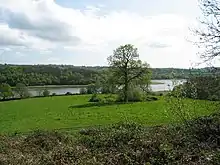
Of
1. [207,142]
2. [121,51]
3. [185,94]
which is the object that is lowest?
[207,142]

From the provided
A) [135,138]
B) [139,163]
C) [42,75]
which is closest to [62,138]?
[135,138]

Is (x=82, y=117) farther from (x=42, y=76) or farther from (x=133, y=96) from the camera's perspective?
(x=42, y=76)

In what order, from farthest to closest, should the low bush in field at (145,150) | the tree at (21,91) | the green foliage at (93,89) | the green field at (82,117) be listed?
1. the tree at (21,91)
2. the green foliage at (93,89)
3. the green field at (82,117)
4. the low bush in field at (145,150)

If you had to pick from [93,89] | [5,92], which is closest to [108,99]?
[93,89]

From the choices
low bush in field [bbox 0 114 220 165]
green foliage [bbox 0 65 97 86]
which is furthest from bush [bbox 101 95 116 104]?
low bush in field [bbox 0 114 220 165]

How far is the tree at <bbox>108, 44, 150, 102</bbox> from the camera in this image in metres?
63.7

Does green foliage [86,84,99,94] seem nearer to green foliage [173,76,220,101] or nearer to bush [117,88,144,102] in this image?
bush [117,88,144,102]

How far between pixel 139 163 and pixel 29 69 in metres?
129

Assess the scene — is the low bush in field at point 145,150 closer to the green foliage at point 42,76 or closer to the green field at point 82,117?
the green field at point 82,117

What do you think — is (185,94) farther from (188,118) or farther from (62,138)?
(62,138)

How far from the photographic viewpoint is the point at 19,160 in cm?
1156

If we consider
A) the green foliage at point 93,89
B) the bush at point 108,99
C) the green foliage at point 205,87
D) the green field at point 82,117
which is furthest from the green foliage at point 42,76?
the green foliage at point 205,87

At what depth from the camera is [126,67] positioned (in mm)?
63719

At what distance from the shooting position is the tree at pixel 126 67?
63.7 m
